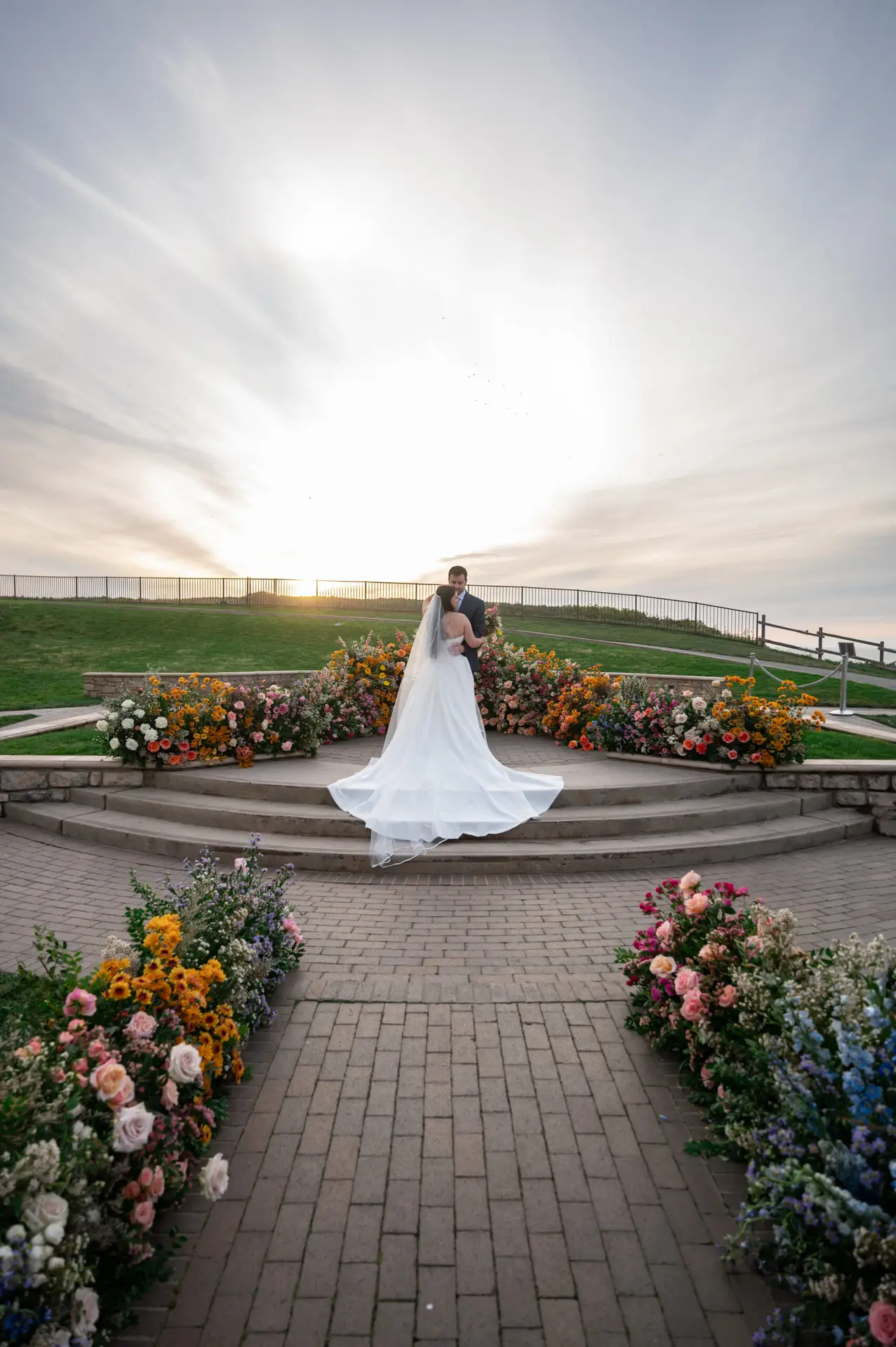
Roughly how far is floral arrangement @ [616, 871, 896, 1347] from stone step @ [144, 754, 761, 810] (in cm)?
393

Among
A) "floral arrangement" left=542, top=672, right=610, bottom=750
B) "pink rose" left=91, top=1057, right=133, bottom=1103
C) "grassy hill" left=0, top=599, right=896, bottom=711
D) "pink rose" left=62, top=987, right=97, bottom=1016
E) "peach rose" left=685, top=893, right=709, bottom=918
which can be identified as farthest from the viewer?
"grassy hill" left=0, top=599, right=896, bottom=711

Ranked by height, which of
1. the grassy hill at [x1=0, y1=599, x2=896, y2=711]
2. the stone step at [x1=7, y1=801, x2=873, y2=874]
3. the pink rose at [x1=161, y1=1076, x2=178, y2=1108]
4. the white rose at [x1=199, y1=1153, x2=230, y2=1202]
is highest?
the grassy hill at [x1=0, y1=599, x2=896, y2=711]

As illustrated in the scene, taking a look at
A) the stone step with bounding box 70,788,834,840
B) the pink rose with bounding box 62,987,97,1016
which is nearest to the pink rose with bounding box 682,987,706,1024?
the pink rose with bounding box 62,987,97,1016

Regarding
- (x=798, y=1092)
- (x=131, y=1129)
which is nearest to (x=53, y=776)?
(x=131, y=1129)

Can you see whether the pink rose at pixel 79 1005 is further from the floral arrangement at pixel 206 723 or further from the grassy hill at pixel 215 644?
the grassy hill at pixel 215 644

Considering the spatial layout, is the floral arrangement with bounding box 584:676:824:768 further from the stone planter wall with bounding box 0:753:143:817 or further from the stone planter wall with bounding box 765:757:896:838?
the stone planter wall with bounding box 0:753:143:817

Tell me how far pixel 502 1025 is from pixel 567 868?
272cm

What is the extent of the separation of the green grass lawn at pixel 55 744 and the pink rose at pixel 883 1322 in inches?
341

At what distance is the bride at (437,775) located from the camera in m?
6.58

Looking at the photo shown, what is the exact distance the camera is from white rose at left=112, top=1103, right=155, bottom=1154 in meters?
2.22

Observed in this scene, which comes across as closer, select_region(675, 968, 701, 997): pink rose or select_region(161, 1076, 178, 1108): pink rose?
select_region(161, 1076, 178, 1108): pink rose

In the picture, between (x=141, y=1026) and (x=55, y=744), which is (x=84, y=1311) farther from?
(x=55, y=744)

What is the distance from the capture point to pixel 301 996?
4.11m

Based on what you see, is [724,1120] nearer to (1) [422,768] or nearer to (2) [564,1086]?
(2) [564,1086]
